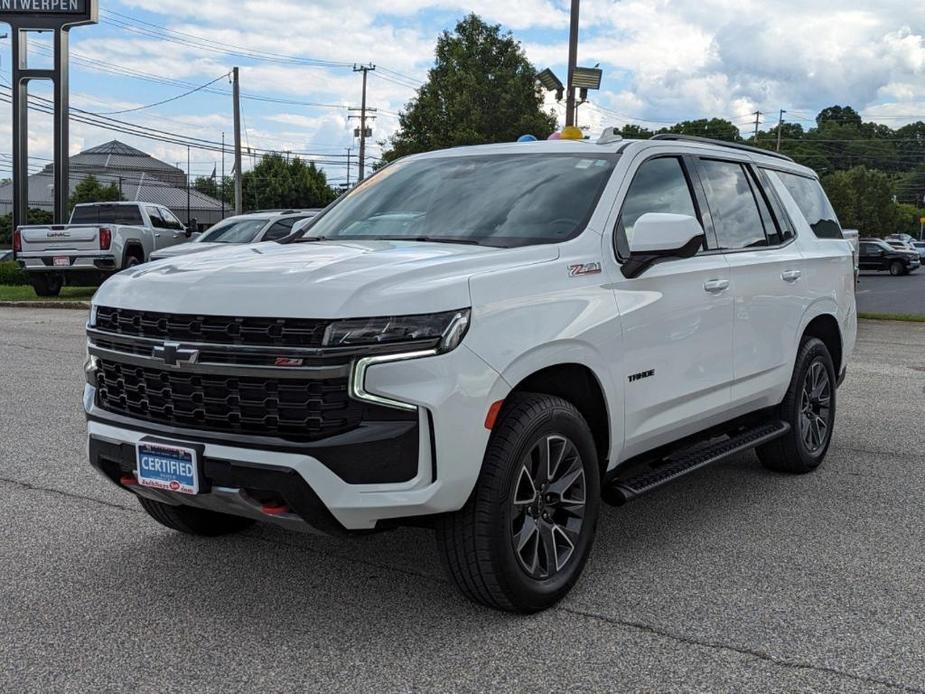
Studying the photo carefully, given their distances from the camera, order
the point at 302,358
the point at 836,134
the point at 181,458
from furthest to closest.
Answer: the point at 836,134 < the point at 181,458 < the point at 302,358

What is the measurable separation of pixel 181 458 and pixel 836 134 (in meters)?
152

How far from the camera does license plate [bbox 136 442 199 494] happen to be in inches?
136

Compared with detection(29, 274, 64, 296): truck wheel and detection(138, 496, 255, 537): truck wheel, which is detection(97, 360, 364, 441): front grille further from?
detection(29, 274, 64, 296): truck wheel

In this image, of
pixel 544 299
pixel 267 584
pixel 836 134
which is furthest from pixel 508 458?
pixel 836 134

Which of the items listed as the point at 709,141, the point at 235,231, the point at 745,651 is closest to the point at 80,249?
the point at 235,231

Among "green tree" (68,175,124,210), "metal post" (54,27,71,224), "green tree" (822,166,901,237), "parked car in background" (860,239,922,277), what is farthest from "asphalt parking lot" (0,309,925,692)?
"green tree" (822,166,901,237)

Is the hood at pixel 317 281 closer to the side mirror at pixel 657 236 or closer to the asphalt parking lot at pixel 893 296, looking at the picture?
the side mirror at pixel 657 236

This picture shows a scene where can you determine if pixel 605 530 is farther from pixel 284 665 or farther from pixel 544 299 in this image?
pixel 284 665

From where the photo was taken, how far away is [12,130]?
2567 centimetres

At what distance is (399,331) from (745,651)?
1.64 metres

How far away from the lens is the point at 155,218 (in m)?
21.2

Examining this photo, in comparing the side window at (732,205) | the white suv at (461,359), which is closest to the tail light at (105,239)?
the white suv at (461,359)

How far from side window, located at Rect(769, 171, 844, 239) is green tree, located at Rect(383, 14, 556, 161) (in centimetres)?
3213

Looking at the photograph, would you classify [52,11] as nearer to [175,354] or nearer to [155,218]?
[155,218]
